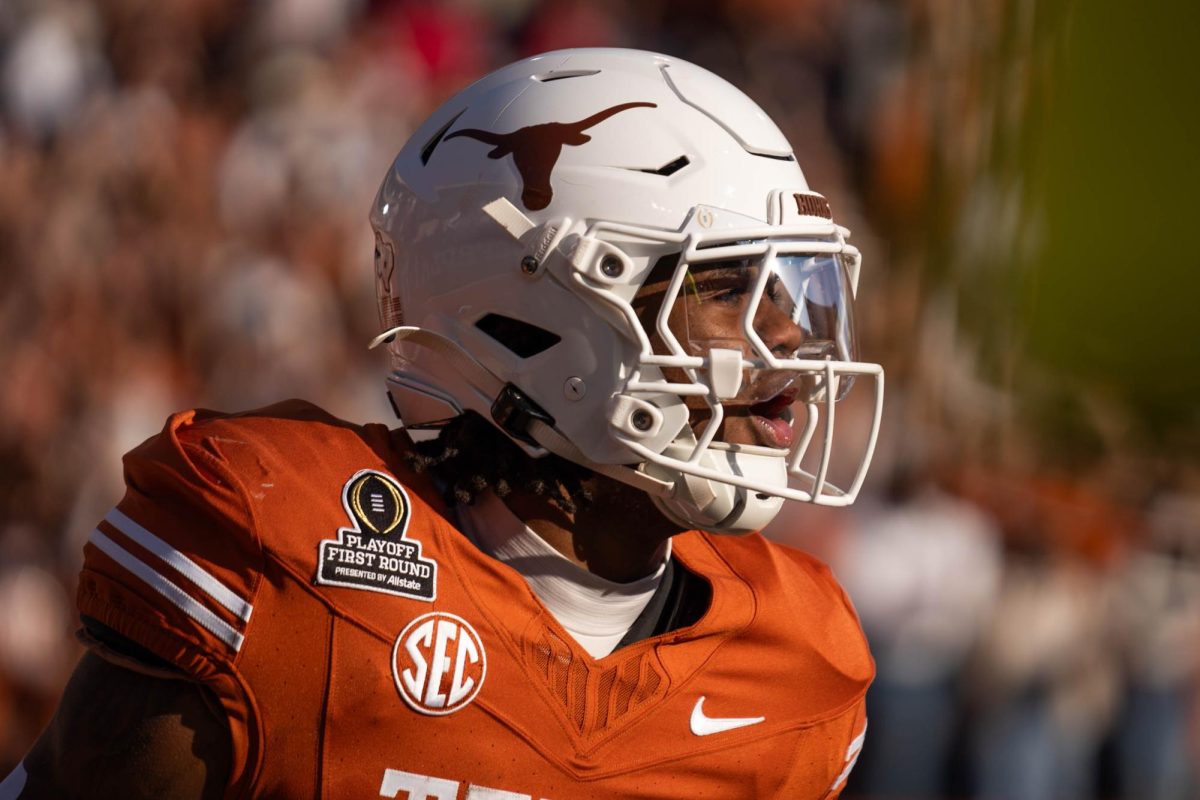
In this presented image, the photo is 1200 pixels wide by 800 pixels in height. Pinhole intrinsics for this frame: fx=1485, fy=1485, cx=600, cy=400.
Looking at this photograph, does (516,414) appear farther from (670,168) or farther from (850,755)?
(850,755)

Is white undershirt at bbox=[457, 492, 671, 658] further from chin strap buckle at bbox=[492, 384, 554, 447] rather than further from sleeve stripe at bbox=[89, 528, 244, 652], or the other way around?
sleeve stripe at bbox=[89, 528, 244, 652]

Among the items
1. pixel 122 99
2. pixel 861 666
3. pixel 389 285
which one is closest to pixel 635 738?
pixel 861 666

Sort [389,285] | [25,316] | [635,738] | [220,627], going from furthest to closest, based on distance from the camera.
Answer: [25,316]
[389,285]
[635,738]
[220,627]

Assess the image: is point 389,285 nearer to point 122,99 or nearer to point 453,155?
point 453,155

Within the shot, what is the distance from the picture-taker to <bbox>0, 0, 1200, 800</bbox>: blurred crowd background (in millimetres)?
4258

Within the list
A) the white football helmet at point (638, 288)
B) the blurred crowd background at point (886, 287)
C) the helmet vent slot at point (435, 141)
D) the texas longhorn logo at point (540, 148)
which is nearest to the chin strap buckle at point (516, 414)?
the white football helmet at point (638, 288)

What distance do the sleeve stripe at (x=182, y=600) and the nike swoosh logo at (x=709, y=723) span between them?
0.66 meters

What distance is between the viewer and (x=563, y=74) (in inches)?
83.5

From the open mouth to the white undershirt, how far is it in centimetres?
30

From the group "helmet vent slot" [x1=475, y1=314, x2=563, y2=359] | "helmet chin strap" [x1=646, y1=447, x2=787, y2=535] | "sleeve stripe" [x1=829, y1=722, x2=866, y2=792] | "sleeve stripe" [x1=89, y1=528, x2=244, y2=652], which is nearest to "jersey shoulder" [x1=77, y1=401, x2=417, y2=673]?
"sleeve stripe" [x1=89, y1=528, x2=244, y2=652]

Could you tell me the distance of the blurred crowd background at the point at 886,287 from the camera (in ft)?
14.0

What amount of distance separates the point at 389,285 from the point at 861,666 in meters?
0.93

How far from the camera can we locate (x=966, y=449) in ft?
14.9

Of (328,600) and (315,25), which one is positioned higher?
(315,25)
